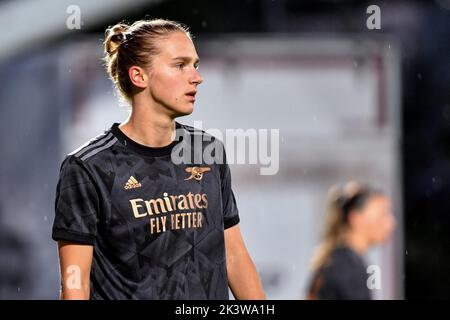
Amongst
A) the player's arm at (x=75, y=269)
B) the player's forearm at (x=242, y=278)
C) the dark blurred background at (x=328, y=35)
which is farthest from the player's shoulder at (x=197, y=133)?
A: the dark blurred background at (x=328, y=35)

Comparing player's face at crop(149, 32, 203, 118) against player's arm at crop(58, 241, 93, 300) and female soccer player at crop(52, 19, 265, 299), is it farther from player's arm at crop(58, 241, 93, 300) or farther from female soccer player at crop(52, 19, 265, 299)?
player's arm at crop(58, 241, 93, 300)

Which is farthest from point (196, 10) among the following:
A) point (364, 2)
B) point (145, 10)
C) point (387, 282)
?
point (387, 282)

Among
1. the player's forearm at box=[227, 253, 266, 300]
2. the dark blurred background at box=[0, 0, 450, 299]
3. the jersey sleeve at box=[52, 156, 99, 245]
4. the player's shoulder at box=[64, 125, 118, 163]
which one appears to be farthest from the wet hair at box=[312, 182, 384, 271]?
the dark blurred background at box=[0, 0, 450, 299]

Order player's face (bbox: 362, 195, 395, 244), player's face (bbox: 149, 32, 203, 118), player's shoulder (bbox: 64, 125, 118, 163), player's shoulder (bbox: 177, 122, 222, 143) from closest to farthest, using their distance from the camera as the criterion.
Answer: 1. player's shoulder (bbox: 64, 125, 118, 163)
2. player's face (bbox: 149, 32, 203, 118)
3. player's shoulder (bbox: 177, 122, 222, 143)
4. player's face (bbox: 362, 195, 395, 244)

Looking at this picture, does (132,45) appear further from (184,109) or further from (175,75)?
(184,109)

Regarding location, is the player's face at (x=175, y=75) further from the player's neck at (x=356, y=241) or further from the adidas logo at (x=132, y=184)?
the player's neck at (x=356, y=241)

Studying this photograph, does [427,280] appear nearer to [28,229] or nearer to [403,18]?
[403,18]

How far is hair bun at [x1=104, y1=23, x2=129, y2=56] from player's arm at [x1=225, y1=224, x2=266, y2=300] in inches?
39.9

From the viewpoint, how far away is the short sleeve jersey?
191 inches

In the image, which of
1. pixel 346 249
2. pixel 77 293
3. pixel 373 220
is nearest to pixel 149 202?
pixel 77 293

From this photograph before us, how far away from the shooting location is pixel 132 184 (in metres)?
4.98

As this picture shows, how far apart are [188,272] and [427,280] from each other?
28.5 feet

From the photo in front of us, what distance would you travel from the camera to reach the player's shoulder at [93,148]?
16.2 ft

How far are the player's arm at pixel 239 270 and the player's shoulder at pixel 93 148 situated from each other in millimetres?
691
